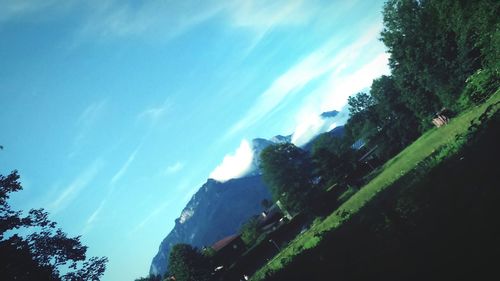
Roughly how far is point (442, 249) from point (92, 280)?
18778 millimetres

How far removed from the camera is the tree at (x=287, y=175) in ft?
160

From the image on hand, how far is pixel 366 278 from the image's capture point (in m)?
6.50

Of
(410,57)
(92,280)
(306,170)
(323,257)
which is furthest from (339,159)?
(323,257)

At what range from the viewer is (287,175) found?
5091 centimetres

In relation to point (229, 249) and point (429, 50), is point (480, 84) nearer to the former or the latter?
point (429, 50)

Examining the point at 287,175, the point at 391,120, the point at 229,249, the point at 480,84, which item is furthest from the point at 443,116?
the point at 229,249

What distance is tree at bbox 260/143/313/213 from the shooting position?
1918 inches

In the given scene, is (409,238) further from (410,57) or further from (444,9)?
(410,57)

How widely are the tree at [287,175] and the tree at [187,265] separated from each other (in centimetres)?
1456

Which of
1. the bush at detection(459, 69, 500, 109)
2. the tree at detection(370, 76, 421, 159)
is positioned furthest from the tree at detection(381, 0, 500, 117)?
the bush at detection(459, 69, 500, 109)

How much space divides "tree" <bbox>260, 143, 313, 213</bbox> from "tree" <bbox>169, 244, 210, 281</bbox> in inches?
573

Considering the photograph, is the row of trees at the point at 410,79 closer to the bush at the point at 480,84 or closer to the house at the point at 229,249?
the bush at the point at 480,84

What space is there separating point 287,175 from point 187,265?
19424 mm

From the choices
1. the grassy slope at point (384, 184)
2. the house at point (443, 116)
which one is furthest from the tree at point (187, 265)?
the house at point (443, 116)
